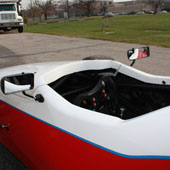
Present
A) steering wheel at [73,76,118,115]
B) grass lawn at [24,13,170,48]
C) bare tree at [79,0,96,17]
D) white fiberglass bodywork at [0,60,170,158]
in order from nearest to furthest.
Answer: white fiberglass bodywork at [0,60,170,158] → steering wheel at [73,76,118,115] → grass lawn at [24,13,170,48] → bare tree at [79,0,96,17]

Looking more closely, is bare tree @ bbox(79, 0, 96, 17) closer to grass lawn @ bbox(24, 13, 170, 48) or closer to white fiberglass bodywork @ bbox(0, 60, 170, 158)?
grass lawn @ bbox(24, 13, 170, 48)

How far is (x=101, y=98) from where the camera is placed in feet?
7.35

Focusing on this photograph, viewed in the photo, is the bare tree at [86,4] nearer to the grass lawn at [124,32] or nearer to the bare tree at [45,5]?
the bare tree at [45,5]

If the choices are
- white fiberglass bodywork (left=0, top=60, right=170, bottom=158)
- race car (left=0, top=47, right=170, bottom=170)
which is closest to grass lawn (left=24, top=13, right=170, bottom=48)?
race car (left=0, top=47, right=170, bottom=170)

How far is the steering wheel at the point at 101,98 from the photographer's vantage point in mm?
2053

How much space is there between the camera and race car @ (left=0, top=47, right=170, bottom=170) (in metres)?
1.42

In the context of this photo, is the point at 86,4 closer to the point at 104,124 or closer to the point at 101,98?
the point at 101,98

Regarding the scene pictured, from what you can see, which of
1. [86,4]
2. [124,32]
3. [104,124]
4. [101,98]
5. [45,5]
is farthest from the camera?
[86,4]

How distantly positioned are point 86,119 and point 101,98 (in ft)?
2.12

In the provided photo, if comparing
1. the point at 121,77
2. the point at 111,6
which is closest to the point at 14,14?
the point at 121,77

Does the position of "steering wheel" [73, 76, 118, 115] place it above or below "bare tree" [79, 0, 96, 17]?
below

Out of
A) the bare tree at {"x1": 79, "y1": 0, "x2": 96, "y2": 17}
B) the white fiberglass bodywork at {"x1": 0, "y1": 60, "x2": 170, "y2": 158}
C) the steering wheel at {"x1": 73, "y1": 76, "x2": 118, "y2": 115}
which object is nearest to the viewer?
the white fiberglass bodywork at {"x1": 0, "y1": 60, "x2": 170, "y2": 158}

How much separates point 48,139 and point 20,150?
555mm

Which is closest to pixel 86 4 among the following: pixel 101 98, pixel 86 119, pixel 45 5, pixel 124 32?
pixel 45 5
